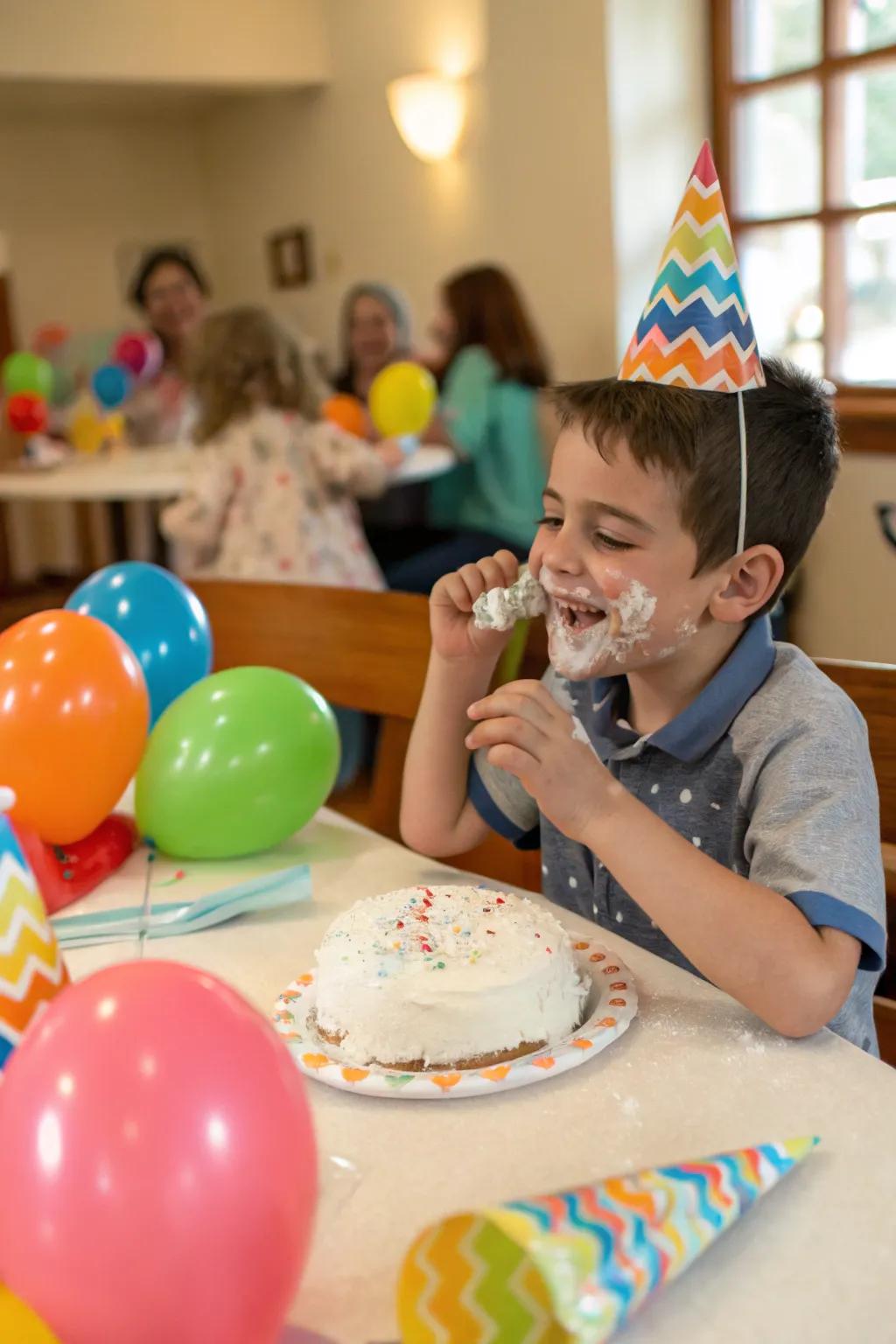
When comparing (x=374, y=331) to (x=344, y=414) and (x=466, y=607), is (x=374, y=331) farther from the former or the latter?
(x=466, y=607)

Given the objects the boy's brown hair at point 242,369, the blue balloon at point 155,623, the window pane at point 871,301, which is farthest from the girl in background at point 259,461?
the blue balloon at point 155,623

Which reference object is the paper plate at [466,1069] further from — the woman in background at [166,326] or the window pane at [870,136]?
the woman in background at [166,326]

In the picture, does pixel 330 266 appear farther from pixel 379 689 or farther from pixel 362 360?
pixel 379 689

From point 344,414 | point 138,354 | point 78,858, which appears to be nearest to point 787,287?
point 344,414

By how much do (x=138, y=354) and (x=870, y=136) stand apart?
8.70ft

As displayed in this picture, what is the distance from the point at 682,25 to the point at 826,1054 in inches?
165

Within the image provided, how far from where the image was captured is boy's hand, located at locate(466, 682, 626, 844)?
2.97 feet

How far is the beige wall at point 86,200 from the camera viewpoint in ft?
20.5

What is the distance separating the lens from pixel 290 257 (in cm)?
621

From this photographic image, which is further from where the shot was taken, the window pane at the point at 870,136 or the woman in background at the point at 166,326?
the woman in background at the point at 166,326

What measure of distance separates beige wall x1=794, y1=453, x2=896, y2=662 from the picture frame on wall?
310 centimetres

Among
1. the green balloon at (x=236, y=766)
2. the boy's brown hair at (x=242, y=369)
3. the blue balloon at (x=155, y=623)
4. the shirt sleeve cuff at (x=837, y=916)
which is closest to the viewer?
the shirt sleeve cuff at (x=837, y=916)

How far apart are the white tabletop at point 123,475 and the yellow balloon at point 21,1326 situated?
3323 mm

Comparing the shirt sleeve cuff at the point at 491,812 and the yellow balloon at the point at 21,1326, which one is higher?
the yellow balloon at the point at 21,1326
